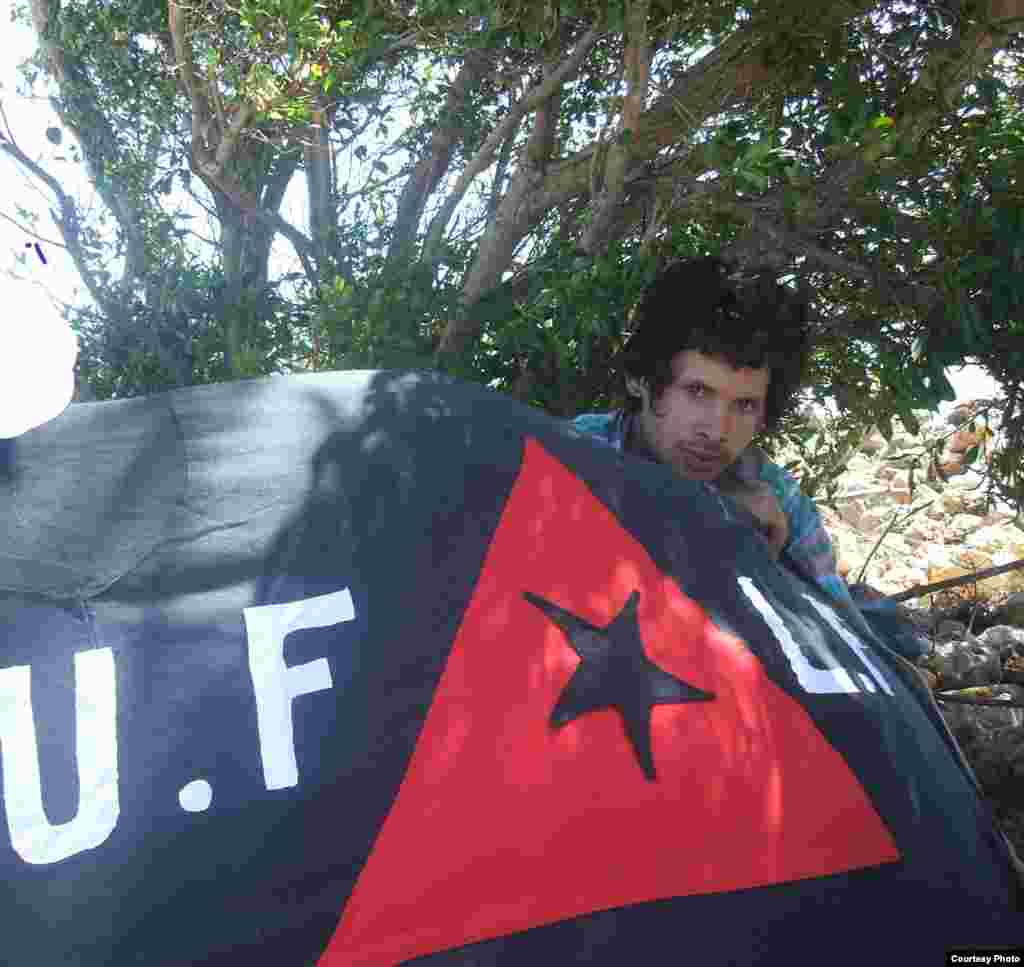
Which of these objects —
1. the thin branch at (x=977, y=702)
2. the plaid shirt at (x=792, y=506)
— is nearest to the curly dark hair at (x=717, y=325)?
the plaid shirt at (x=792, y=506)

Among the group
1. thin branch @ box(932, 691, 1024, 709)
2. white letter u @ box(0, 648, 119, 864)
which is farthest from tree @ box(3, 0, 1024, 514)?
white letter u @ box(0, 648, 119, 864)

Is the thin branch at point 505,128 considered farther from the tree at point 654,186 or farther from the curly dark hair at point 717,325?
the curly dark hair at point 717,325

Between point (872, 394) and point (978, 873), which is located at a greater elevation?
point (872, 394)

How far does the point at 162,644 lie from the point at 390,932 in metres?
0.56

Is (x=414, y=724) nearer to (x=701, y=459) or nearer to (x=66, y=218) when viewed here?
(x=701, y=459)

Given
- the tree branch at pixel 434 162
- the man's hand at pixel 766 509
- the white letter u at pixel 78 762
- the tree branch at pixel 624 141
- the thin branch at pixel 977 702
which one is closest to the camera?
the white letter u at pixel 78 762

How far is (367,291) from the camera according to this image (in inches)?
140

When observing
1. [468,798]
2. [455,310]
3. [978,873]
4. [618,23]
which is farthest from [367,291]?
[978,873]

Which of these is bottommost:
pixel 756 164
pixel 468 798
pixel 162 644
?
pixel 468 798

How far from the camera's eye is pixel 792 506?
10.0 ft

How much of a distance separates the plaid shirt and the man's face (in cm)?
11

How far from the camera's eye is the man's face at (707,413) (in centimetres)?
299

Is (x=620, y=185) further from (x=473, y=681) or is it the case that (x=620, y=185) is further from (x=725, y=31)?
(x=473, y=681)

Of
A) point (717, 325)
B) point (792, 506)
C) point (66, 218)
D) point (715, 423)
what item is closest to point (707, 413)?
point (715, 423)
